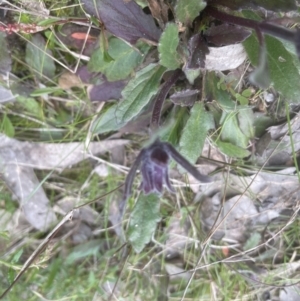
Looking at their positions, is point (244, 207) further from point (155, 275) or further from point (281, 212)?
point (155, 275)

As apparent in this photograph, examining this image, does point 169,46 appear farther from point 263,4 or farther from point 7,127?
point 7,127

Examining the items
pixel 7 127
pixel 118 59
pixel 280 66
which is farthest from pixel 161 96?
pixel 7 127

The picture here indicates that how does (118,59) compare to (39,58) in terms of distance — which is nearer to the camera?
(118,59)

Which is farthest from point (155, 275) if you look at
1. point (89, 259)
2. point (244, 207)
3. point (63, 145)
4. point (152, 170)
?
point (152, 170)

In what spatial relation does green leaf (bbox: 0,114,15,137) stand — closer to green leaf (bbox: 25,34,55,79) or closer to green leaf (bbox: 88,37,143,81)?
green leaf (bbox: 25,34,55,79)

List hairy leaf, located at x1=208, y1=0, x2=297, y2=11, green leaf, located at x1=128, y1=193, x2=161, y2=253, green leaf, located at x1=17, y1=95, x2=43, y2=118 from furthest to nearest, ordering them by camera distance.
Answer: green leaf, located at x1=17, y1=95, x2=43, y2=118 → green leaf, located at x1=128, y1=193, x2=161, y2=253 → hairy leaf, located at x1=208, y1=0, x2=297, y2=11

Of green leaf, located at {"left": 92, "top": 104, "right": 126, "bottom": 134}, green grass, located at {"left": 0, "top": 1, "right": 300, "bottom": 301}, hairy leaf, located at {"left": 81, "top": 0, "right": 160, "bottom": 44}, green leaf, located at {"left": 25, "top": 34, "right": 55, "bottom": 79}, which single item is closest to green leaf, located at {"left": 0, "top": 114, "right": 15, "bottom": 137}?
green grass, located at {"left": 0, "top": 1, "right": 300, "bottom": 301}
